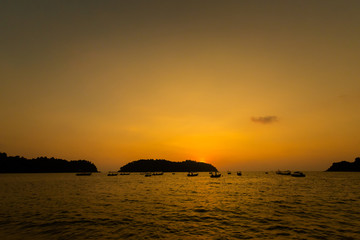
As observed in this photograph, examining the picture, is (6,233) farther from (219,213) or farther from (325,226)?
(325,226)

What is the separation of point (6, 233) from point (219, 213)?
81.9 feet

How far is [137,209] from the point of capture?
35562mm

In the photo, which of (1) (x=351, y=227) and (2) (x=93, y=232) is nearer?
(2) (x=93, y=232)

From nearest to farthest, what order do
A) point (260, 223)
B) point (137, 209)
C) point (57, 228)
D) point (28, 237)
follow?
point (28, 237), point (57, 228), point (260, 223), point (137, 209)

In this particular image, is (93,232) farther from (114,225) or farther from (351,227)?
(351,227)

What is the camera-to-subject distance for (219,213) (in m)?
32.8

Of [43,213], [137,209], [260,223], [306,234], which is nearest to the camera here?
[306,234]

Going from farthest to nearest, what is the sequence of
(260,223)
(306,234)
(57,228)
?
1. (260,223)
2. (57,228)
3. (306,234)

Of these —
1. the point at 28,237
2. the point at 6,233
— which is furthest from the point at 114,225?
the point at 6,233

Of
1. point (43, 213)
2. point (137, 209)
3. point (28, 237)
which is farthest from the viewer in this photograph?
point (137, 209)

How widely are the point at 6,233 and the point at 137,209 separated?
56.6ft

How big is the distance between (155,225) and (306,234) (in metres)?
15.5

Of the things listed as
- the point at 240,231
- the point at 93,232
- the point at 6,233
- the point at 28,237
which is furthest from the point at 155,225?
the point at 6,233

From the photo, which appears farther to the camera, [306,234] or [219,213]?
[219,213]
